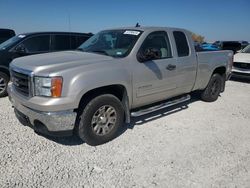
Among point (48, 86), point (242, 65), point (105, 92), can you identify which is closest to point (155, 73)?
point (105, 92)

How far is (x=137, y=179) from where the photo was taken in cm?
307

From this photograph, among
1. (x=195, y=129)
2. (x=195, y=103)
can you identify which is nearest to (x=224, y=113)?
(x=195, y=103)

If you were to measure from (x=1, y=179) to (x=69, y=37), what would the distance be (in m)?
5.42

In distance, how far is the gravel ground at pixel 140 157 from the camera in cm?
304

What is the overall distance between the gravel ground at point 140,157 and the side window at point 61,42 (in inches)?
113

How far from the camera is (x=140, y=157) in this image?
11.8 ft

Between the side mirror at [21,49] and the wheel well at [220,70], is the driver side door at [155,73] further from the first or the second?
the side mirror at [21,49]

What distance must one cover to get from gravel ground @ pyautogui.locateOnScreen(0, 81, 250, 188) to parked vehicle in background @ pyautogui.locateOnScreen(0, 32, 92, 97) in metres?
1.79

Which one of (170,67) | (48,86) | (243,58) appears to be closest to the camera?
(48,86)

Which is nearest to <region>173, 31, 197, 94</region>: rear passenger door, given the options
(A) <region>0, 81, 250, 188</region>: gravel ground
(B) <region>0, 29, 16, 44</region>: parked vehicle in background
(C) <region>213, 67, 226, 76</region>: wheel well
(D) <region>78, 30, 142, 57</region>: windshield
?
(A) <region>0, 81, 250, 188</region>: gravel ground

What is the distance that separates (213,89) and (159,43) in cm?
265

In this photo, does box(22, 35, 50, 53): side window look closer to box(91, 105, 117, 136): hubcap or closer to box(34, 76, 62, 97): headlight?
box(34, 76, 62, 97): headlight

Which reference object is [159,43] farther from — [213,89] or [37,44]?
[37,44]

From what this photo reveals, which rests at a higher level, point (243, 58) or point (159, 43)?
point (159, 43)
